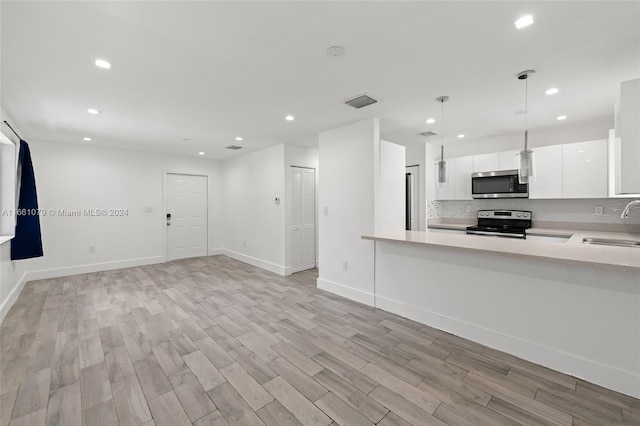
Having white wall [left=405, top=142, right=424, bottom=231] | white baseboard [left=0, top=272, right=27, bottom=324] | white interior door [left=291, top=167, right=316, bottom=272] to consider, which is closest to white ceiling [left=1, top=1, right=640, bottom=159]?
white wall [left=405, top=142, right=424, bottom=231]

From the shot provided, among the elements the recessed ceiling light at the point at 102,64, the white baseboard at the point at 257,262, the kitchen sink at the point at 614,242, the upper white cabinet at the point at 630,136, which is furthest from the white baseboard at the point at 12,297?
the kitchen sink at the point at 614,242

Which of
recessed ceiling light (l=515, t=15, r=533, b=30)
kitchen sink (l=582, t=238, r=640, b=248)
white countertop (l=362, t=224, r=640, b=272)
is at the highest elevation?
recessed ceiling light (l=515, t=15, r=533, b=30)

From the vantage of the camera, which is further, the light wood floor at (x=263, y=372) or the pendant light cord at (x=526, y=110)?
the pendant light cord at (x=526, y=110)

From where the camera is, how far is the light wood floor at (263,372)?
1.74 m

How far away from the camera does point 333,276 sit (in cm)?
409

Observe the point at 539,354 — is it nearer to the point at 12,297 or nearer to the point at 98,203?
the point at 12,297

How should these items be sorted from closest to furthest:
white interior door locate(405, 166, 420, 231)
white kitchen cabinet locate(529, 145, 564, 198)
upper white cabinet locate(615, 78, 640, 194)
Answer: upper white cabinet locate(615, 78, 640, 194) → white kitchen cabinet locate(529, 145, 564, 198) → white interior door locate(405, 166, 420, 231)

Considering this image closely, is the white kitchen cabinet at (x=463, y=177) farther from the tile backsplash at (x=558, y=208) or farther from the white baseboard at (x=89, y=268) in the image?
the white baseboard at (x=89, y=268)

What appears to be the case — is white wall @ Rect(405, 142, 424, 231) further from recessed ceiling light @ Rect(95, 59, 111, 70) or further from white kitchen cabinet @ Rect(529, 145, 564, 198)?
recessed ceiling light @ Rect(95, 59, 111, 70)

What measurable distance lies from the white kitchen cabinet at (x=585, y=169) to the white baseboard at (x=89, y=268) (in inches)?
297

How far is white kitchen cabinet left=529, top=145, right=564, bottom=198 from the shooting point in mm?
3930

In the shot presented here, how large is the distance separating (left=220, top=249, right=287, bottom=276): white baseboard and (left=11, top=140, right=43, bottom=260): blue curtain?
3299 mm

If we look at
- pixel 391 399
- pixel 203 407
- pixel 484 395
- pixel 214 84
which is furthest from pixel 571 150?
pixel 203 407

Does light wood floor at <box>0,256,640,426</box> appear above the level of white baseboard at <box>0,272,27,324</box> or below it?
below
